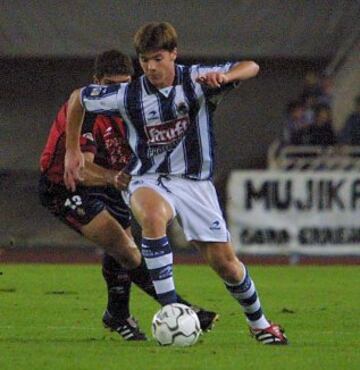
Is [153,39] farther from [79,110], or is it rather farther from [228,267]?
[228,267]

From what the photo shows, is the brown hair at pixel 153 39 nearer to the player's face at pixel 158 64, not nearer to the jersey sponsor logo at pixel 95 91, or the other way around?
the player's face at pixel 158 64

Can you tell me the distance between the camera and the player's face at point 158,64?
Answer: 8836mm

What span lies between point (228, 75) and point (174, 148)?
2.09 ft

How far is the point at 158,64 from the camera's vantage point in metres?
8.86

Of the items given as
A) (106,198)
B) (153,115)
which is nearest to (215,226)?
(153,115)

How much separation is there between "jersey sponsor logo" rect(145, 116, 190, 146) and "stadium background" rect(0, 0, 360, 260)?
951cm

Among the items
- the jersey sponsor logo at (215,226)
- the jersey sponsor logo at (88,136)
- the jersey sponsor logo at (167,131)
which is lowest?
the jersey sponsor logo at (215,226)

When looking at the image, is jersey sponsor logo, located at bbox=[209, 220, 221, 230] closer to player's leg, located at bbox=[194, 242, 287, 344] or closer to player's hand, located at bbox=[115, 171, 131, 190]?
player's leg, located at bbox=[194, 242, 287, 344]

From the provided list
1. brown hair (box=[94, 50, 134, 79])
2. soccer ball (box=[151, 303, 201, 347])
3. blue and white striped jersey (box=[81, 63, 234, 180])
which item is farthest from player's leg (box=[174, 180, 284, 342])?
brown hair (box=[94, 50, 134, 79])

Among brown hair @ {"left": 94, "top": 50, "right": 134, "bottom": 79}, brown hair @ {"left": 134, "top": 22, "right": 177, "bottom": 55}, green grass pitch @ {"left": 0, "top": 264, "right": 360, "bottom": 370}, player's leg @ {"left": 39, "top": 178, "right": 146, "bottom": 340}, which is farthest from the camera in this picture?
player's leg @ {"left": 39, "top": 178, "right": 146, "bottom": 340}

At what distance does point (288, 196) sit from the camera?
18438 mm

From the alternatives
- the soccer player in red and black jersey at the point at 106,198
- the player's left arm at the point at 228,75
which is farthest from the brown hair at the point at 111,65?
the player's left arm at the point at 228,75

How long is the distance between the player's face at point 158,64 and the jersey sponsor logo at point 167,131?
10.2 inches

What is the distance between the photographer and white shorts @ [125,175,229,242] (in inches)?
350
